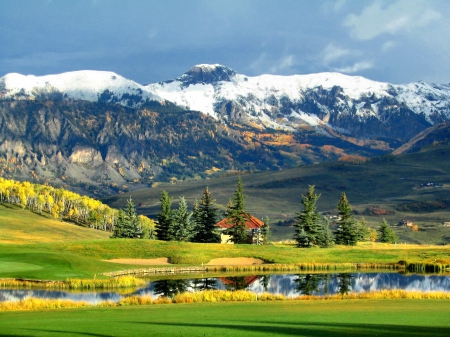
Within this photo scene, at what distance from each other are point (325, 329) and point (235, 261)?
5512 cm

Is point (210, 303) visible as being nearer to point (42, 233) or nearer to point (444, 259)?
point (444, 259)

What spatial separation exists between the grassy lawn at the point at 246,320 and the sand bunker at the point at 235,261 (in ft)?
132

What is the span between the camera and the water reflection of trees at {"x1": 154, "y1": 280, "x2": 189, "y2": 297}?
2079 inches

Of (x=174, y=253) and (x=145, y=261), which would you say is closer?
(x=145, y=261)

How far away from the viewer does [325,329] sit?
1049 inches

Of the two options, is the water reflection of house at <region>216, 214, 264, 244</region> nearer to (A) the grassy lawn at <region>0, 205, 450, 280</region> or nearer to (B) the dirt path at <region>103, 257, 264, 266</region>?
(A) the grassy lawn at <region>0, 205, 450, 280</region>

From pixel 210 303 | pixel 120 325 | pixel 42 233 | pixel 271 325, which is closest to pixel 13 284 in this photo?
pixel 210 303

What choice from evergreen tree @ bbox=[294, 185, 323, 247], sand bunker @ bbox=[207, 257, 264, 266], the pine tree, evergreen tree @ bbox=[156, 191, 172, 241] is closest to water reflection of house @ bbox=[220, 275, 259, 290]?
sand bunker @ bbox=[207, 257, 264, 266]

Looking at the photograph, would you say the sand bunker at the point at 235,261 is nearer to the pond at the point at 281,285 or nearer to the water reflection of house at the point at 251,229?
the pond at the point at 281,285

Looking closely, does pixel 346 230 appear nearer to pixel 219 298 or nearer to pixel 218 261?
pixel 218 261

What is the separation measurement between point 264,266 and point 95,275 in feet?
78.9

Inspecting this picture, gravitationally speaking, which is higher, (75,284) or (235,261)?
(235,261)

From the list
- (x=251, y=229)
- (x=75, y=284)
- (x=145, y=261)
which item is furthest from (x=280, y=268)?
(x=251, y=229)

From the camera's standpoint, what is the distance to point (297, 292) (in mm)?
53094
